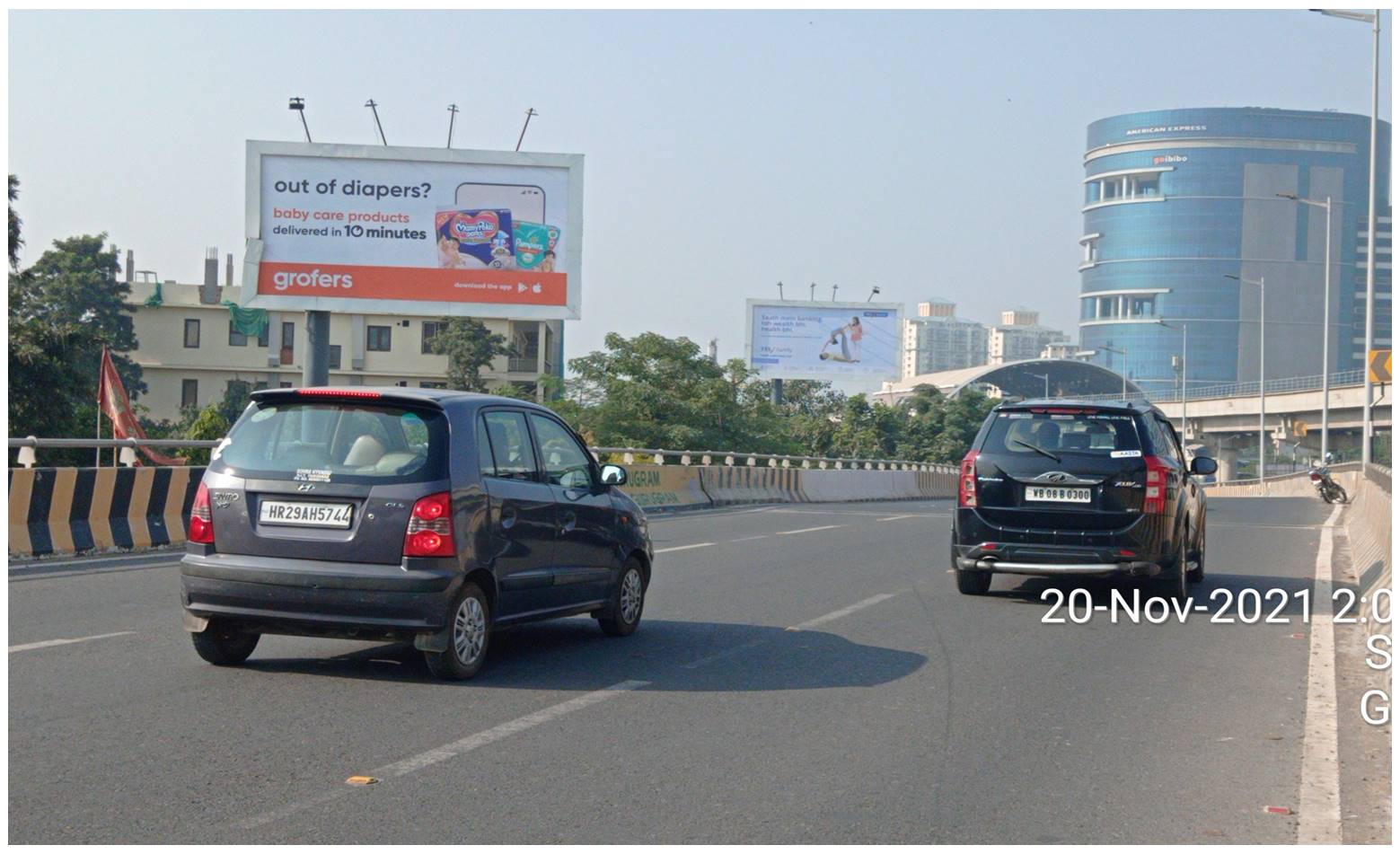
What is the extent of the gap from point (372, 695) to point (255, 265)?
31.2 metres

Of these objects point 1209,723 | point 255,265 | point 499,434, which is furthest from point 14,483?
point 255,265

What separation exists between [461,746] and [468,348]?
65522 millimetres

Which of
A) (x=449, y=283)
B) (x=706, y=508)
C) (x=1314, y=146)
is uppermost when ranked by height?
(x=1314, y=146)

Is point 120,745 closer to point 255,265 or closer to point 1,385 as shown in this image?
point 1,385

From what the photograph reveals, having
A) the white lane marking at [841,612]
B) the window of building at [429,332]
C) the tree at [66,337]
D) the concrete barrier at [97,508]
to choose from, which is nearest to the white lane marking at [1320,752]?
the white lane marking at [841,612]

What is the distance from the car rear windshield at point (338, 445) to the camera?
8.06m

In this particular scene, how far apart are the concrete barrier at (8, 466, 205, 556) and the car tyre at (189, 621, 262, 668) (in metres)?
6.42

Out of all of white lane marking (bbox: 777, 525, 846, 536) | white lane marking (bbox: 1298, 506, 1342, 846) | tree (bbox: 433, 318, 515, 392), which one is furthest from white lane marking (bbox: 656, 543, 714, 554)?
tree (bbox: 433, 318, 515, 392)

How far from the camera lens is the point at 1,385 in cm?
1160

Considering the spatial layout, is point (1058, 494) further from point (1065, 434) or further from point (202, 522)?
point (202, 522)

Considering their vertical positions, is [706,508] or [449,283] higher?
[449,283]

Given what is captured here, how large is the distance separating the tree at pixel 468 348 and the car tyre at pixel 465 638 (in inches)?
2483

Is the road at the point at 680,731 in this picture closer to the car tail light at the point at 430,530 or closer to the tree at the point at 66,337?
the car tail light at the point at 430,530

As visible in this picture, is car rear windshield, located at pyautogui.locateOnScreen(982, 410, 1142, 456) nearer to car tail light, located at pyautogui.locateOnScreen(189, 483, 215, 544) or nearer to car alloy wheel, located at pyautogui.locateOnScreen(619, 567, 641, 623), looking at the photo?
car alloy wheel, located at pyautogui.locateOnScreen(619, 567, 641, 623)
